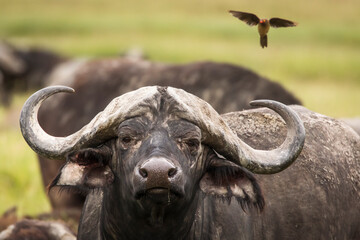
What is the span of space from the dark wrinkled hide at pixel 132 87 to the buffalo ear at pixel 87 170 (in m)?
4.03

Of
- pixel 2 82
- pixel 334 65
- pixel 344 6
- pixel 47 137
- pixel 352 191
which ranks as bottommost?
pixel 344 6

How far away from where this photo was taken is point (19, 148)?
1328cm

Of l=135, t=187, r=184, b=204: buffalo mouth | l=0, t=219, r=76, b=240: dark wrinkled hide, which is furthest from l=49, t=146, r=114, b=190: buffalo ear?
l=0, t=219, r=76, b=240: dark wrinkled hide

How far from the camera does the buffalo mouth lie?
4586mm

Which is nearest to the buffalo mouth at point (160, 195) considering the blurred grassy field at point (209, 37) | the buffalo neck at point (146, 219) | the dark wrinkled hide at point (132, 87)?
the buffalo neck at point (146, 219)

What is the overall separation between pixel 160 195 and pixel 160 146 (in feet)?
0.96

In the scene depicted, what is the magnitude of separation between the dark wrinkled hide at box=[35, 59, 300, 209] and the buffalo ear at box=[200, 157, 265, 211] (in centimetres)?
385

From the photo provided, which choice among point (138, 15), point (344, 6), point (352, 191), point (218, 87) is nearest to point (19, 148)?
point (218, 87)

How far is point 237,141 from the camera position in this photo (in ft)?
16.8

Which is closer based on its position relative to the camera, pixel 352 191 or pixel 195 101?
pixel 195 101

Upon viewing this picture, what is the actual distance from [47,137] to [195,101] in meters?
0.99

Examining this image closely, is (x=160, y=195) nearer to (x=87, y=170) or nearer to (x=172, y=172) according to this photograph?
(x=172, y=172)

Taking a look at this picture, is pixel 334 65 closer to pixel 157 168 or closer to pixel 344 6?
pixel 344 6

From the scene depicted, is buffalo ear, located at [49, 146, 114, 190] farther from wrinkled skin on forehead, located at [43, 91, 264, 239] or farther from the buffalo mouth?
the buffalo mouth
